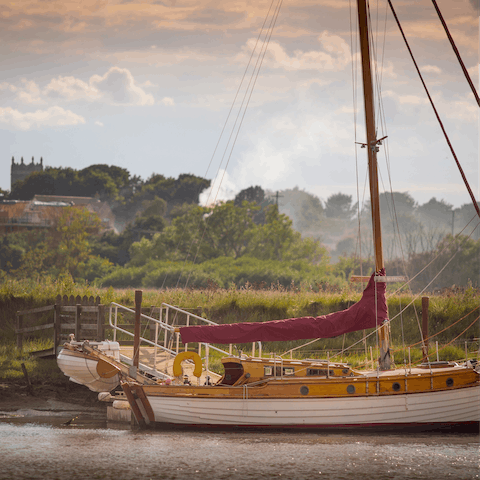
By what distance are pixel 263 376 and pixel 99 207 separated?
3246 inches

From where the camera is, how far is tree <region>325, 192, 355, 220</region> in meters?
178

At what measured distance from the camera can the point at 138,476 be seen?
40.5ft

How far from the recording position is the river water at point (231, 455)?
12484mm

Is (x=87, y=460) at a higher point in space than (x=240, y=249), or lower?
lower

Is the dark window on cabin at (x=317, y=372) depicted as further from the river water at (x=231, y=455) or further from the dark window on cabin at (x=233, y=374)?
the dark window on cabin at (x=233, y=374)

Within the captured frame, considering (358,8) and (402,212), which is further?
(402,212)

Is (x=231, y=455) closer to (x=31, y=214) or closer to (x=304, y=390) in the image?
(x=304, y=390)

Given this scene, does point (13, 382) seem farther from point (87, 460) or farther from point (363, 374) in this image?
point (363, 374)

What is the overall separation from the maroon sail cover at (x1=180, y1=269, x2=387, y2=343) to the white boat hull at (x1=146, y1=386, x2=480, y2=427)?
147 centimetres

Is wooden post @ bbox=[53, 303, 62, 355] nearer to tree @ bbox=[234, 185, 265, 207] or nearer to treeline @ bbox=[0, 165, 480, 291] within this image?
treeline @ bbox=[0, 165, 480, 291]

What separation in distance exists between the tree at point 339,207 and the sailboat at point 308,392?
163295mm

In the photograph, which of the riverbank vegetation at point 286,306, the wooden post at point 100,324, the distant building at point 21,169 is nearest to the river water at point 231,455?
the wooden post at point 100,324

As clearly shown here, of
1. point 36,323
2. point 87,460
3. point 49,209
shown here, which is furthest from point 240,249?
point 87,460

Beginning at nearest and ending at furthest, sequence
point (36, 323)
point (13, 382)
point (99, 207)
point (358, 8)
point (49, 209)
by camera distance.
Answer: point (358, 8) → point (13, 382) → point (36, 323) → point (49, 209) → point (99, 207)
